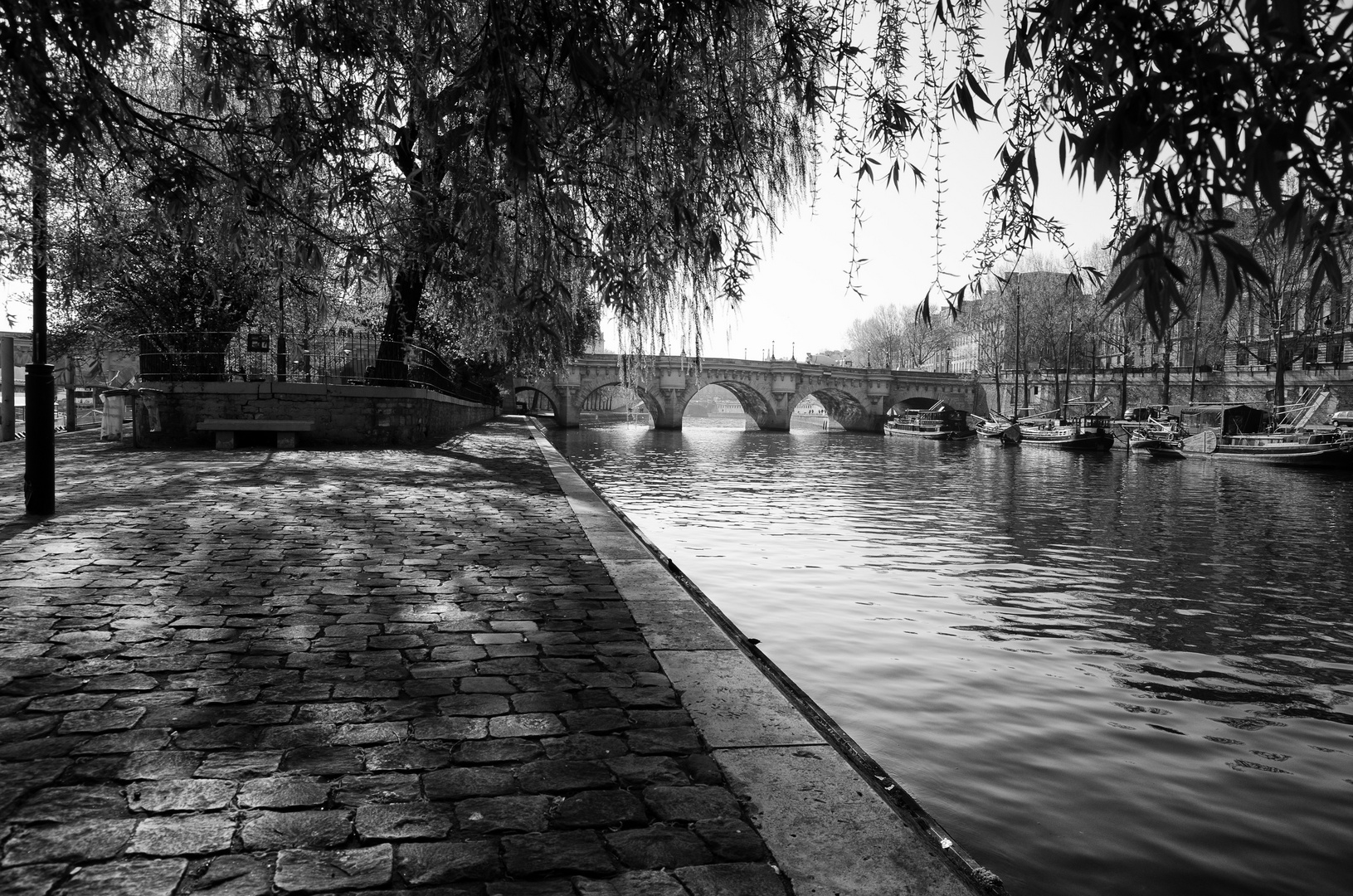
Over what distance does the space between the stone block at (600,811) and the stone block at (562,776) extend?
0.06 m

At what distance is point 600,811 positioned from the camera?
8.16 feet

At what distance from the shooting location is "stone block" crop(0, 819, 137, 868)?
2121 mm

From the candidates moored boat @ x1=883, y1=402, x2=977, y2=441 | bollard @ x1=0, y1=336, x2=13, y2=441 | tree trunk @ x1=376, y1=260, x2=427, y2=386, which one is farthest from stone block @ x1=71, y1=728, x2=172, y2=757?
moored boat @ x1=883, y1=402, x2=977, y2=441

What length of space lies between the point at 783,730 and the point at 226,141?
19.5ft

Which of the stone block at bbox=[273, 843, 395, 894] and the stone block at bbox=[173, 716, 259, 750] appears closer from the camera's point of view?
the stone block at bbox=[273, 843, 395, 894]

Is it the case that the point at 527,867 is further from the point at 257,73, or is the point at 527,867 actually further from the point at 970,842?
the point at 257,73

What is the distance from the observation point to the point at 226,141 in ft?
21.0

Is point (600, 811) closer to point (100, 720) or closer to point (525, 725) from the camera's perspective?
point (525, 725)

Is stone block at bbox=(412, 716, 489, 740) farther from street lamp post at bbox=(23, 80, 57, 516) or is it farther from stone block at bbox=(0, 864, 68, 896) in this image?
street lamp post at bbox=(23, 80, 57, 516)

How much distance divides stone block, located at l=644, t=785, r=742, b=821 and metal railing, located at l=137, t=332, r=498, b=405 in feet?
43.8

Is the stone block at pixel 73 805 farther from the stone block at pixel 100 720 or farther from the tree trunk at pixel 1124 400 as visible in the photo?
the tree trunk at pixel 1124 400

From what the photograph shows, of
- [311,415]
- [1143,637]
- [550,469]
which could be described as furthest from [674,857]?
[311,415]

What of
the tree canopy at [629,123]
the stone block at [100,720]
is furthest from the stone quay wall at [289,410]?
the stone block at [100,720]

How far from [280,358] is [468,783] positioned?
1441 centimetres
